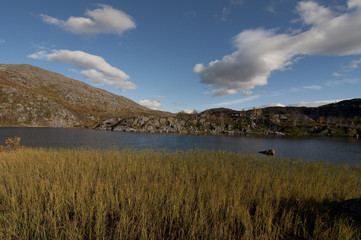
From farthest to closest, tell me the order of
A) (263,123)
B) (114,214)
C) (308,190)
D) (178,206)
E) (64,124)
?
(64,124)
(263,123)
(308,190)
(114,214)
(178,206)

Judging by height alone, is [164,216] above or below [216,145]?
above

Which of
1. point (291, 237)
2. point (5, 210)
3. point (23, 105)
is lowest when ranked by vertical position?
point (291, 237)

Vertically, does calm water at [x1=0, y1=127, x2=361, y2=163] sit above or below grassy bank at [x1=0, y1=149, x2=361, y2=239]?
below

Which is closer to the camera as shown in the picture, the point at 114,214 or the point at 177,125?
the point at 114,214

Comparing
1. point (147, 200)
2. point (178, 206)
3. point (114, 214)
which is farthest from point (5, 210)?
point (178, 206)

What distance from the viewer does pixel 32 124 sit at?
126m

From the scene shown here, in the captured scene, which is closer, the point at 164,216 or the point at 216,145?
the point at 164,216

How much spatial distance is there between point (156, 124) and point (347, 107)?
200678 mm

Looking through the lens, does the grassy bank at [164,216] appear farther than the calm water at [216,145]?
No

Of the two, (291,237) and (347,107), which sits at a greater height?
(347,107)

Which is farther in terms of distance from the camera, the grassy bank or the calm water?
the calm water

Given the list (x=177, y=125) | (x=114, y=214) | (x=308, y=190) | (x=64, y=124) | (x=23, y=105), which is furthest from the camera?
(x=64, y=124)

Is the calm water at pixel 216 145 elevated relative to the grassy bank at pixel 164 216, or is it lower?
lower

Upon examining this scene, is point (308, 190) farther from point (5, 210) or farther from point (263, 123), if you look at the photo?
point (263, 123)
